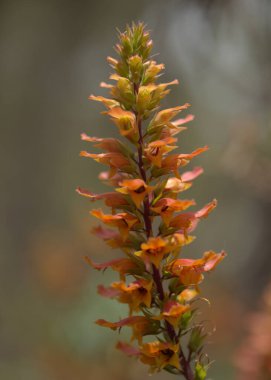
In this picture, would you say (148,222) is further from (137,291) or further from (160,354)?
(160,354)

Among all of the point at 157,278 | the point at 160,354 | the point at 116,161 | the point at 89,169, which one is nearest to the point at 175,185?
the point at 116,161

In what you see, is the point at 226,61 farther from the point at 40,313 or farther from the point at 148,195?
the point at 148,195

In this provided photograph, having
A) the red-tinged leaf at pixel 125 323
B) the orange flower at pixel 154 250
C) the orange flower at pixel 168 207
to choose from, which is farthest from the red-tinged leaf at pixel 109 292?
the orange flower at pixel 168 207

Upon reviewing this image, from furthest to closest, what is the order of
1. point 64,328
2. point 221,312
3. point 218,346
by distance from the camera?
point 221,312, point 218,346, point 64,328

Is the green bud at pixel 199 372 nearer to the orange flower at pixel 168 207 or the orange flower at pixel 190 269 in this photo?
the orange flower at pixel 190 269

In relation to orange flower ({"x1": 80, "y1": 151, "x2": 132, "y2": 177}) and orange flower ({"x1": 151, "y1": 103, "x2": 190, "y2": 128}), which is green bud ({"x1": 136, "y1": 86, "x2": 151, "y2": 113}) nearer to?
orange flower ({"x1": 151, "y1": 103, "x2": 190, "y2": 128})

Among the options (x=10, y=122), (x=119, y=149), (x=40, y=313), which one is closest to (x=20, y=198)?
(x=10, y=122)
